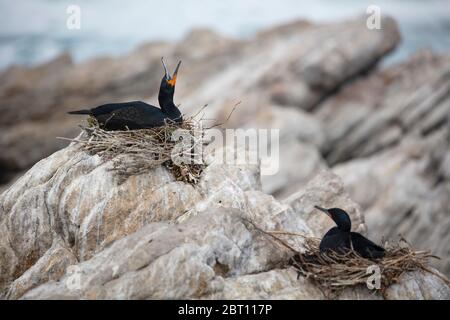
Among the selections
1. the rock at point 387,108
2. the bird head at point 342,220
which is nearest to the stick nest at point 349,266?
the bird head at point 342,220

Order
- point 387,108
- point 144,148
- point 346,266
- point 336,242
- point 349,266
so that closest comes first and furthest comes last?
point 346,266, point 349,266, point 336,242, point 144,148, point 387,108

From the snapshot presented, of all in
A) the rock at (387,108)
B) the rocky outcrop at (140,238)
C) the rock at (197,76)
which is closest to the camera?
the rocky outcrop at (140,238)

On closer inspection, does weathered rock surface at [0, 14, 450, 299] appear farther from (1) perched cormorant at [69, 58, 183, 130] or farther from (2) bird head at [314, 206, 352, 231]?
(2) bird head at [314, 206, 352, 231]

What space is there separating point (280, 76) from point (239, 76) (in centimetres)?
279

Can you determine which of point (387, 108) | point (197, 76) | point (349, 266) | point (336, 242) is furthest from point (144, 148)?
point (197, 76)

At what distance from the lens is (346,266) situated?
812 centimetres

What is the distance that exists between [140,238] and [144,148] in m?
1.89

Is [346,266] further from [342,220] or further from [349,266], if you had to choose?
[342,220]

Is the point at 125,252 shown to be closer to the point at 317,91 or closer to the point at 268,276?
the point at 268,276

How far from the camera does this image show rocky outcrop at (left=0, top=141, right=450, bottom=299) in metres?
7.32

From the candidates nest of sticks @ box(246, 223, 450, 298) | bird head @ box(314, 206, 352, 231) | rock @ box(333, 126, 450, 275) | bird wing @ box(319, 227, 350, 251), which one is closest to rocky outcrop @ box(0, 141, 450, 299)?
nest of sticks @ box(246, 223, 450, 298)

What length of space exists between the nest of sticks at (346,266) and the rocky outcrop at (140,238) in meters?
0.14

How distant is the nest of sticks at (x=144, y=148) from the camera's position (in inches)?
353

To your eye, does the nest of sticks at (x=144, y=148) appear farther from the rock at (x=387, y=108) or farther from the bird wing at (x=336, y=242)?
the rock at (x=387, y=108)
